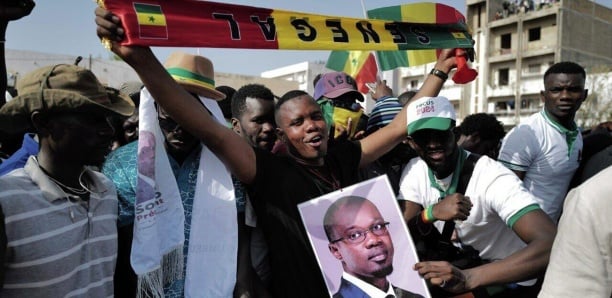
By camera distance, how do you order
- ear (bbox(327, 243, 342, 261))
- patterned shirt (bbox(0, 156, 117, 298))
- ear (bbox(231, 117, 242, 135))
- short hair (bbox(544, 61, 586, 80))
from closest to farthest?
patterned shirt (bbox(0, 156, 117, 298))
ear (bbox(327, 243, 342, 261))
ear (bbox(231, 117, 242, 135))
short hair (bbox(544, 61, 586, 80))

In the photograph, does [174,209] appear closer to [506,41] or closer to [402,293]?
[402,293]

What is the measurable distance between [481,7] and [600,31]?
1039cm

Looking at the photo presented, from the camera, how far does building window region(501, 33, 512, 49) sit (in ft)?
136

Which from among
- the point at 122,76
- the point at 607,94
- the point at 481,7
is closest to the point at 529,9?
the point at 481,7

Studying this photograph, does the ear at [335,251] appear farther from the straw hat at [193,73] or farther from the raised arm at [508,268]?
the straw hat at [193,73]

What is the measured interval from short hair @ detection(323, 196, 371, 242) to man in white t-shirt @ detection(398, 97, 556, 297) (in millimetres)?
347

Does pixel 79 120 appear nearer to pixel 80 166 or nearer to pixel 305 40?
pixel 80 166

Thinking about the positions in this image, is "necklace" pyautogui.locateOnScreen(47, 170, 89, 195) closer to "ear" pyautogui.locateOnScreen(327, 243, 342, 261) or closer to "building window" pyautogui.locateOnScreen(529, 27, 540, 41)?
"ear" pyautogui.locateOnScreen(327, 243, 342, 261)

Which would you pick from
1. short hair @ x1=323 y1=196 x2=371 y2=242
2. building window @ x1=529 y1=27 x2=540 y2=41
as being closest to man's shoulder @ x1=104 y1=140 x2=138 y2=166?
short hair @ x1=323 y1=196 x2=371 y2=242

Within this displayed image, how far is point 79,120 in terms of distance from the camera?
1.73m

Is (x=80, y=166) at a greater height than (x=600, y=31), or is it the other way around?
(x=600, y=31)

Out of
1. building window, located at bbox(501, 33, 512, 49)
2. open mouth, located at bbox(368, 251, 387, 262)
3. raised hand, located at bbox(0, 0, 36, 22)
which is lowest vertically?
open mouth, located at bbox(368, 251, 387, 262)

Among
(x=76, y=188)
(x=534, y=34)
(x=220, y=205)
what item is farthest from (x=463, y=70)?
(x=534, y=34)

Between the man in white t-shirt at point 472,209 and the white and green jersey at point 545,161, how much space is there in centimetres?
131
